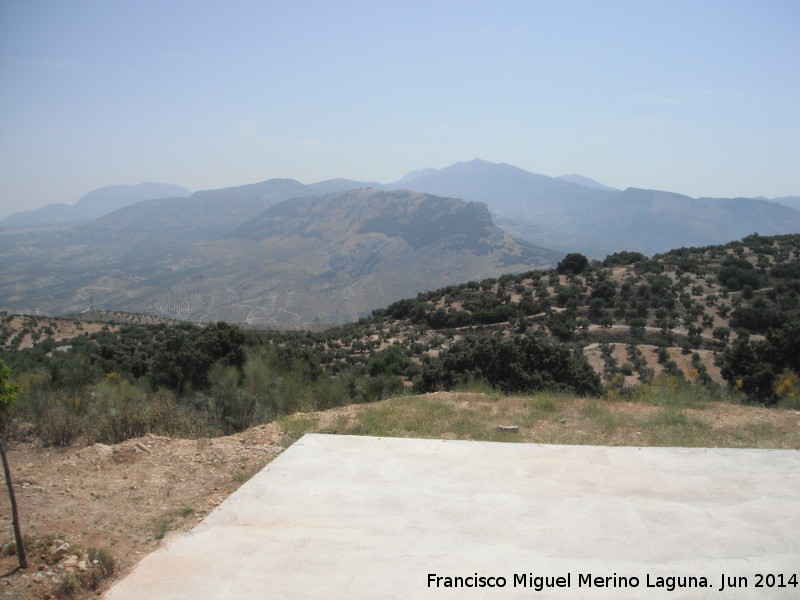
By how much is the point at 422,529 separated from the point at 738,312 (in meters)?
30.9

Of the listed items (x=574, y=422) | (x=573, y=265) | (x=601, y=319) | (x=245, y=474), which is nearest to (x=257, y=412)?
(x=245, y=474)

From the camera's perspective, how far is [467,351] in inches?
582

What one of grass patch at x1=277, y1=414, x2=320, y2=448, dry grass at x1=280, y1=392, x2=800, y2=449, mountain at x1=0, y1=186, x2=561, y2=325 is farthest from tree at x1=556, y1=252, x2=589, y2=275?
mountain at x1=0, y1=186, x2=561, y2=325

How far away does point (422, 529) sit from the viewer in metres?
4.67

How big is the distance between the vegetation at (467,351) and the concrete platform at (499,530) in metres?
3.31

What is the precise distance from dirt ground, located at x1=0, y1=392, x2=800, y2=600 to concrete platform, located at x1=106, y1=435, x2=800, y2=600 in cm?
53

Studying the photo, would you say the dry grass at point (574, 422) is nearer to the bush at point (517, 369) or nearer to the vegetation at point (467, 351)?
the vegetation at point (467, 351)

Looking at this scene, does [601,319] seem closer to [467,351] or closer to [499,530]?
[467,351]

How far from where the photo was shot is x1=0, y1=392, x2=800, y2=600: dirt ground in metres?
4.52

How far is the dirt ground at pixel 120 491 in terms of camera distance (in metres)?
4.52

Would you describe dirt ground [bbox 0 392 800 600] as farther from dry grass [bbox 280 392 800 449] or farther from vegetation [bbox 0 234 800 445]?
vegetation [bbox 0 234 800 445]

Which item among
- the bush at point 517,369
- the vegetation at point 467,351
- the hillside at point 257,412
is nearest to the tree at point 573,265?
the vegetation at point 467,351

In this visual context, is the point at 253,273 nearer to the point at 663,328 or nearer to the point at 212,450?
the point at 663,328

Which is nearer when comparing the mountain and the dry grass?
the dry grass
